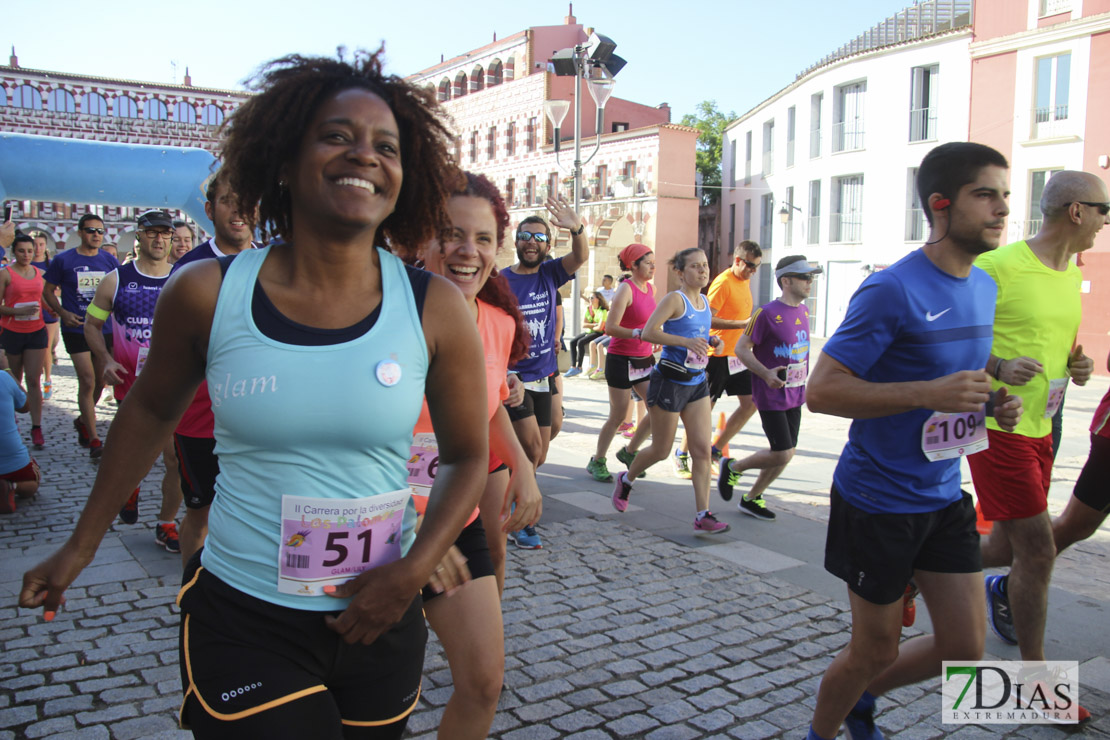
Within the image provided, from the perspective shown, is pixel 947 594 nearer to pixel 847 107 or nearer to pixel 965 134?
pixel 965 134

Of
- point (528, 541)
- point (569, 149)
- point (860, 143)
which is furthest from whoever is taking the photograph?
point (569, 149)

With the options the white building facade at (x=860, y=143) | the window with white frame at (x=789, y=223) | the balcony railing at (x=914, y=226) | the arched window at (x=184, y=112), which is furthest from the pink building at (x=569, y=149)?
the arched window at (x=184, y=112)

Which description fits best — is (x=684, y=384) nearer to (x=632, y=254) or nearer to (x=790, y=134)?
(x=632, y=254)

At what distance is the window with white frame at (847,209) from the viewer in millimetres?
32344

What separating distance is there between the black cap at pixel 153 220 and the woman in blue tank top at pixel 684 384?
3571 millimetres

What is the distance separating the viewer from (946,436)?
2.80 m

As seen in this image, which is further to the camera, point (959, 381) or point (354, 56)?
point (959, 381)

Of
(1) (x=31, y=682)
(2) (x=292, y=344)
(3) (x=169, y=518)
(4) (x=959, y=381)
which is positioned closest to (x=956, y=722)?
(4) (x=959, y=381)

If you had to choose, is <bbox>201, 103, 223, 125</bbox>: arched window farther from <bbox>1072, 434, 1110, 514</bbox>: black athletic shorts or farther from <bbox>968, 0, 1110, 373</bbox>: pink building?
<bbox>1072, 434, 1110, 514</bbox>: black athletic shorts

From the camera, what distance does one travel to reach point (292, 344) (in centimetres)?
168

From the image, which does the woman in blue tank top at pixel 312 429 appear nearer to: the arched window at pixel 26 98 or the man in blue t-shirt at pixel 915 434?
the man in blue t-shirt at pixel 915 434

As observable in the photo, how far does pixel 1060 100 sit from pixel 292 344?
28.0 metres

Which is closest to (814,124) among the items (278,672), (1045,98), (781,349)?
(1045,98)

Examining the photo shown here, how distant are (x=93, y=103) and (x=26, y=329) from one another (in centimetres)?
4204
